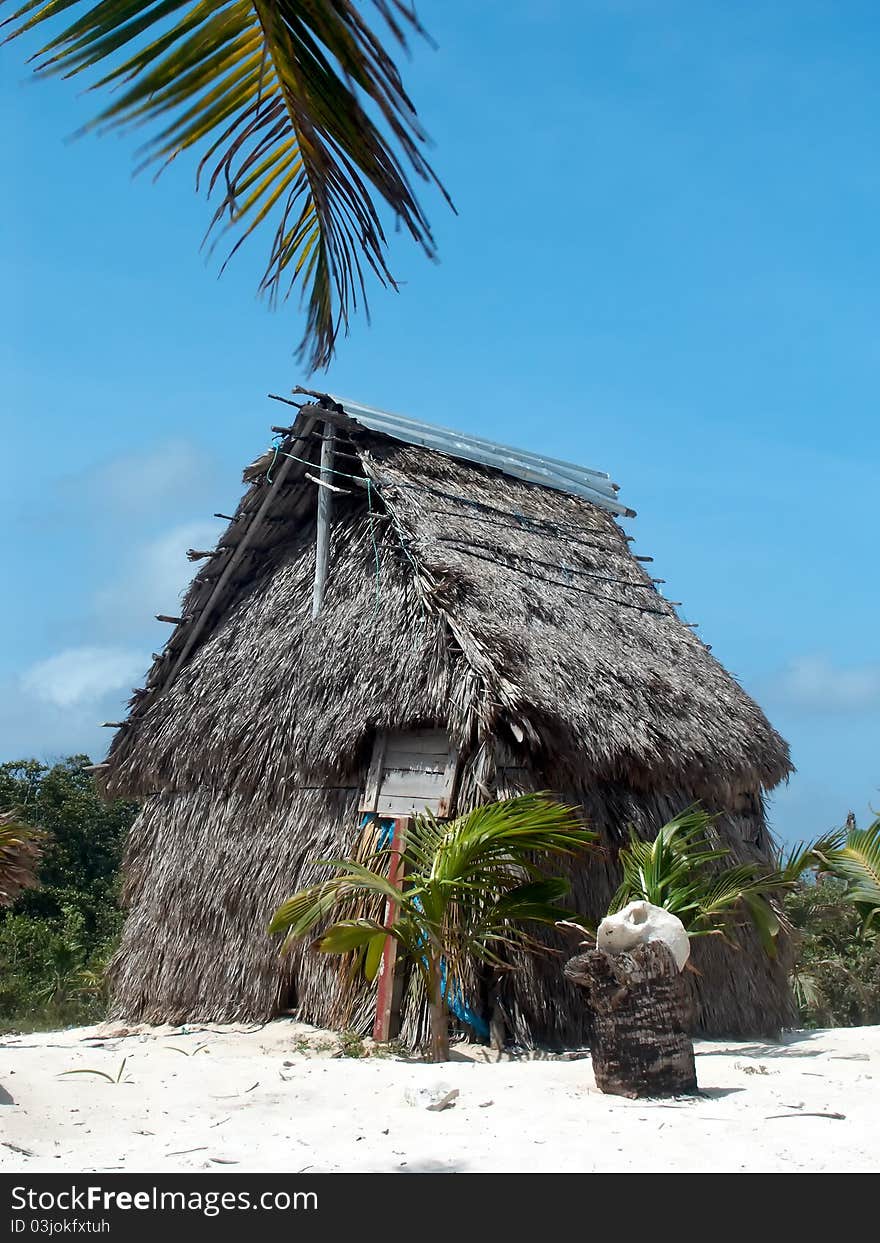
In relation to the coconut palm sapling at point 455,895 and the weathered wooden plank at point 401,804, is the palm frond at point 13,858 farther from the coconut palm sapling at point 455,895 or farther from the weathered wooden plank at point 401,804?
the weathered wooden plank at point 401,804

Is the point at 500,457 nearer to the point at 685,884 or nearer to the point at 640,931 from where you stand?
the point at 685,884

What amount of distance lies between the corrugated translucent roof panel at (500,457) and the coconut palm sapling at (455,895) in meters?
4.45

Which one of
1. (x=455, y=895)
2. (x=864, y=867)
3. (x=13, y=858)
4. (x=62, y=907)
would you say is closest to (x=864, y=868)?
(x=864, y=867)

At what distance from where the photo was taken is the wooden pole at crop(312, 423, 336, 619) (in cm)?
914

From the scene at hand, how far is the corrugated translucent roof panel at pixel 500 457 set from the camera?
1032 centimetres

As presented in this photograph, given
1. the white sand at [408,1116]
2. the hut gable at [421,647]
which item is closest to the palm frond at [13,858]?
the white sand at [408,1116]

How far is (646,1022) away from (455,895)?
143cm

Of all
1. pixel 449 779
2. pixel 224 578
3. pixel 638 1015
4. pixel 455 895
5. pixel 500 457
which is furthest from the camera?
pixel 500 457

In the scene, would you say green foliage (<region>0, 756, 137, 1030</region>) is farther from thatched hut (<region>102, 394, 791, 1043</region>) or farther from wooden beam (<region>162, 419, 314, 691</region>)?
thatched hut (<region>102, 394, 791, 1043</region>)

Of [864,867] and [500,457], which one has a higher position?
[500,457]

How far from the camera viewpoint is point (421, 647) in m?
7.79

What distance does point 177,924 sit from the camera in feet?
30.4
